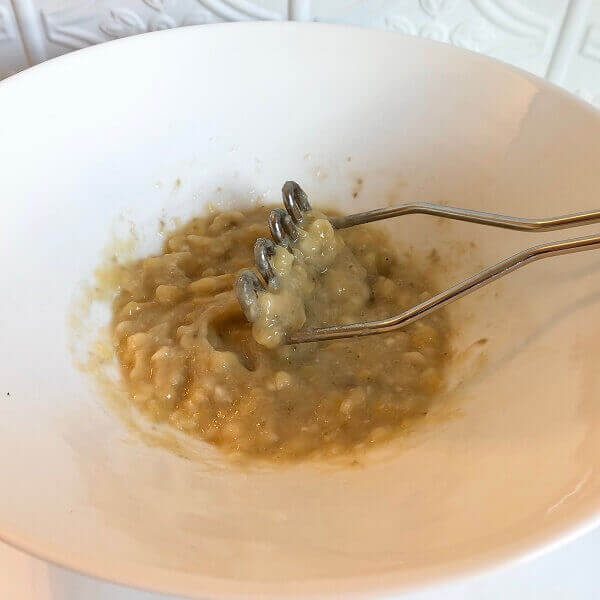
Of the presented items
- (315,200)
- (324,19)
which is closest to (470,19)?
(324,19)

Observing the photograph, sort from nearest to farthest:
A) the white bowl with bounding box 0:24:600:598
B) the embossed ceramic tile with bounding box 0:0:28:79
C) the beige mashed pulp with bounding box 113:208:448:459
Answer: the white bowl with bounding box 0:24:600:598 < the beige mashed pulp with bounding box 113:208:448:459 < the embossed ceramic tile with bounding box 0:0:28:79

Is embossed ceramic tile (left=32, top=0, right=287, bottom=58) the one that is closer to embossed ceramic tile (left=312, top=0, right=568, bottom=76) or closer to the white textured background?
the white textured background

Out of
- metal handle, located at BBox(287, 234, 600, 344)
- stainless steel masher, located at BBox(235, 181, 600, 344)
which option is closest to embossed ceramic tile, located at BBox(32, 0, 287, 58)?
stainless steel masher, located at BBox(235, 181, 600, 344)

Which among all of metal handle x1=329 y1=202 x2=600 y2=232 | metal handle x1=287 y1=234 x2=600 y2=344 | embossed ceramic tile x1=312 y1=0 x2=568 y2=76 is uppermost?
embossed ceramic tile x1=312 y1=0 x2=568 y2=76

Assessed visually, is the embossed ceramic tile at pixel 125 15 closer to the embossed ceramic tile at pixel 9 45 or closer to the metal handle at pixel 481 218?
the embossed ceramic tile at pixel 9 45

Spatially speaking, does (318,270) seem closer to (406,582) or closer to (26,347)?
(26,347)

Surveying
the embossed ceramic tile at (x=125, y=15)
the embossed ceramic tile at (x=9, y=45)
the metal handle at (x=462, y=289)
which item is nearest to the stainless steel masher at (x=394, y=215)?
the metal handle at (x=462, y=289)
